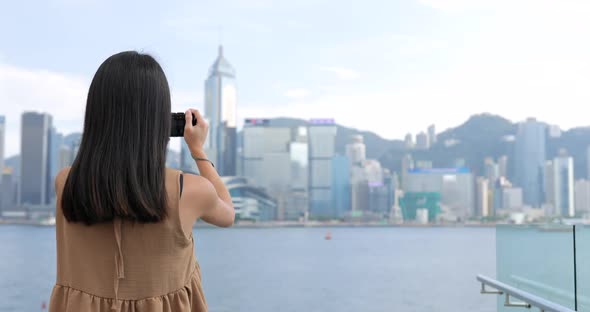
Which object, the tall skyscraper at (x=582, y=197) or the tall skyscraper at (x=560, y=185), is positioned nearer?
the tall skyscraper at (x=560, y=185)

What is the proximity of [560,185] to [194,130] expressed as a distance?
10296 cm

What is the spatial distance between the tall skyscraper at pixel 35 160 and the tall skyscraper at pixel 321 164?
34237 millimetres

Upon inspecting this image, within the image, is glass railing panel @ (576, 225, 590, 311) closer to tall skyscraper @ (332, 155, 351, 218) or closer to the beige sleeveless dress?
the beige sleeveless dress

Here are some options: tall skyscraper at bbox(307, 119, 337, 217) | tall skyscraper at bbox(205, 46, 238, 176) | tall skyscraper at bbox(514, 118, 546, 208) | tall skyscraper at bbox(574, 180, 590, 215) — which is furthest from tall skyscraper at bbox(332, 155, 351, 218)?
tall skyscraper at bbox(574, 180, 590, 215)

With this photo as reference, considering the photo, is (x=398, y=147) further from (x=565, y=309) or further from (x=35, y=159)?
(x=565, y=309)

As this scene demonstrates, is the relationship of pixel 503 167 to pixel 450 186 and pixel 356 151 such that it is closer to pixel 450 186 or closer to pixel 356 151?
pixel 450 186

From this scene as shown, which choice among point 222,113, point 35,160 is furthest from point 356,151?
point 35,160

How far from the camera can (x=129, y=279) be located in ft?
2.60

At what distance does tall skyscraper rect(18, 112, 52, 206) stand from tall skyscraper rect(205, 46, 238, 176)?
2113 centimetres

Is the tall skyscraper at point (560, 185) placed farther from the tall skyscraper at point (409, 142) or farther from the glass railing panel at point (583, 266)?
the glass railing panel at point (583, 266)

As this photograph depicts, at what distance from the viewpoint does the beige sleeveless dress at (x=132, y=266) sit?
79 centimetres

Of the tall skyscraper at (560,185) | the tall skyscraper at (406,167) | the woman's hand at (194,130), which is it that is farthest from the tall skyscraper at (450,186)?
the woman's hand at (194,130)

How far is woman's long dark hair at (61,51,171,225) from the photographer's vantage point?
767 mm

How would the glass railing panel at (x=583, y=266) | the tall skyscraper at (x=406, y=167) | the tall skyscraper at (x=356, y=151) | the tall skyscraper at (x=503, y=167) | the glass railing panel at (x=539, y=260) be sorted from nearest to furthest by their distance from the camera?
the glass railing panel at (x=583, y=266) < the glass railing panel at (x=539, y=260) < the tall skyscraper at (x=406, y=167) < the tall skyscraper at (x=503, y=167) < the tall skyscraper at (x=356, y=151)
